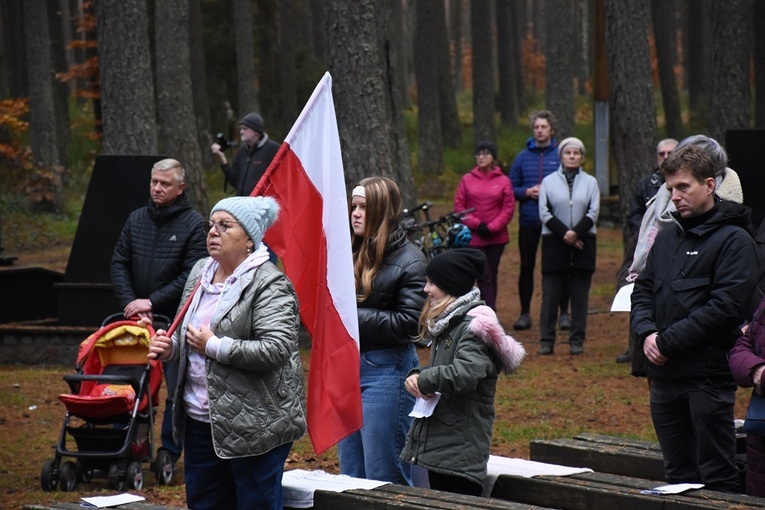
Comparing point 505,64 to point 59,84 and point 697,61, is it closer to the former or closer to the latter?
point 697,61

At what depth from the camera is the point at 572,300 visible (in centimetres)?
1174

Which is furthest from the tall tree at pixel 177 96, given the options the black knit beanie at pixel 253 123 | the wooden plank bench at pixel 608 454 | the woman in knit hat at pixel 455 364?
the woman in knit hat at pixel 455 364

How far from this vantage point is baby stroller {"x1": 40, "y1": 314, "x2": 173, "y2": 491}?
290 inches

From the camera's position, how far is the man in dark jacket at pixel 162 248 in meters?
8.12

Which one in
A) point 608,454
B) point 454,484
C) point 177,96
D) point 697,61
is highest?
point 697,61

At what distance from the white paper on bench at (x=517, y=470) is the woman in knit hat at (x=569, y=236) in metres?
5.59

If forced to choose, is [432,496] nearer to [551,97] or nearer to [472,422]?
[472,422]

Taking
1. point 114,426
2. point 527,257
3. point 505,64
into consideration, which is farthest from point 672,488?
point 505,64

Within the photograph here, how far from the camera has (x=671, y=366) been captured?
5449mm

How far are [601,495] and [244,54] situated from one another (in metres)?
24.5

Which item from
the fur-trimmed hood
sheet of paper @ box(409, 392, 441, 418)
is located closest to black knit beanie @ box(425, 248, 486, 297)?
the fur-trimmed hood

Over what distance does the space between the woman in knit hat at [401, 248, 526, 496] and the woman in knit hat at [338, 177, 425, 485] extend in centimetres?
25

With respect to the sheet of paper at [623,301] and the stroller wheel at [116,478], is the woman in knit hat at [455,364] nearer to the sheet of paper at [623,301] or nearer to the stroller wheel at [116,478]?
the sheet of paper at [623,301]

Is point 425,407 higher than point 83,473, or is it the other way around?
point 425,407
